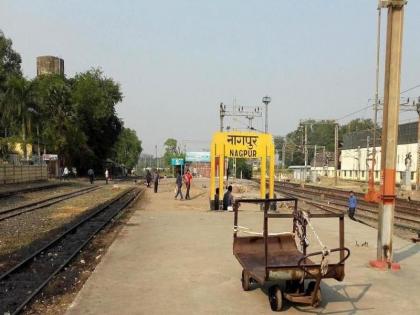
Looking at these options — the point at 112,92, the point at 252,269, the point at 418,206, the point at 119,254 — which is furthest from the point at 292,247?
the point at 112,92

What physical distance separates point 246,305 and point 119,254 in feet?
14.6

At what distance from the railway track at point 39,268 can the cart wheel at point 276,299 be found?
11.2 feet

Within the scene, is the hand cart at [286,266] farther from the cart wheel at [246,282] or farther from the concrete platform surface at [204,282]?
the concrete platform surface at [204,282]

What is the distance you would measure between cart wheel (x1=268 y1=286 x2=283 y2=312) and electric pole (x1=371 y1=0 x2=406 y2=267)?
3.54 meters

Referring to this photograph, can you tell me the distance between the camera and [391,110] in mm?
9547

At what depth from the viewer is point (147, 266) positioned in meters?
9.34

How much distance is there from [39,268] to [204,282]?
14.6 ft

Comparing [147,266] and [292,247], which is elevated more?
[292,247]

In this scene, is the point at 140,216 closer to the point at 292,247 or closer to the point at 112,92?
the point at 292,247

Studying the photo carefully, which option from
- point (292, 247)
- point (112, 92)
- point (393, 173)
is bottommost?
point (292, 247)

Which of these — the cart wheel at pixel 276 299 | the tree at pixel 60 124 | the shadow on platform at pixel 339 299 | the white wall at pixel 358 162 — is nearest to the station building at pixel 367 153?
the white wall at pixel 358 162

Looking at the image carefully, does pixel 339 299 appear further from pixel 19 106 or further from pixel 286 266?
pixel 19 106

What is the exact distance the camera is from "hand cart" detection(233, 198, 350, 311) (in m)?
6.48

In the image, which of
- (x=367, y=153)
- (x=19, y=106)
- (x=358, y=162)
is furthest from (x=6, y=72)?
(x=358, y=162)
